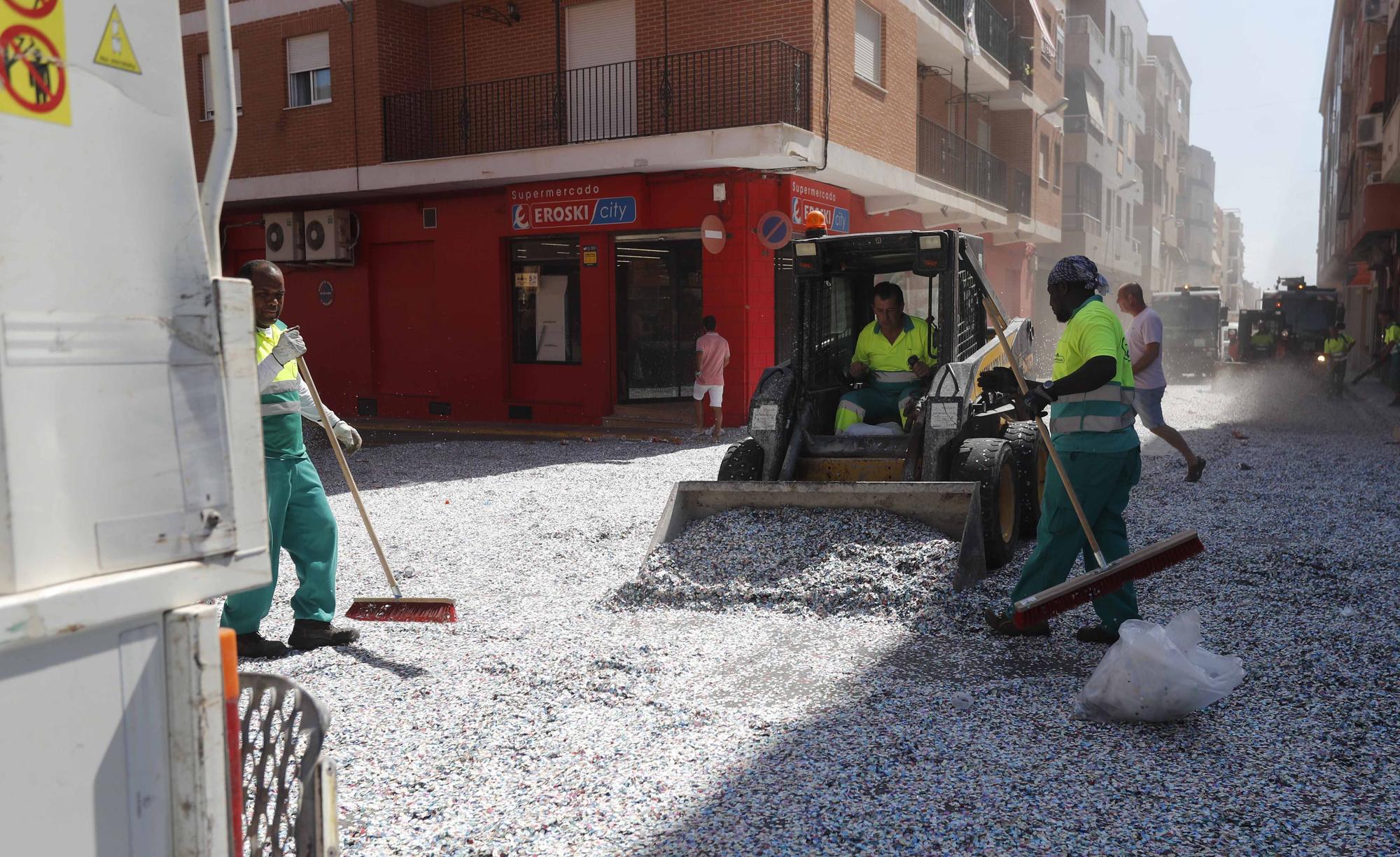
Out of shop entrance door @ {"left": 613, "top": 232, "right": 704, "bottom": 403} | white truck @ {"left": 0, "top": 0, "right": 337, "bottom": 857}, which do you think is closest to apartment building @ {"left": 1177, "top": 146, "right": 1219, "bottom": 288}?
shop entrance door @ {"left": 613, "top": 232, "right": 704, "bottom": 403}

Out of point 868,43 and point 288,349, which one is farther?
point 868,43

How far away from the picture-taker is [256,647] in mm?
5020

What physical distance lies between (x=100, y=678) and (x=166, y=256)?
679 mm

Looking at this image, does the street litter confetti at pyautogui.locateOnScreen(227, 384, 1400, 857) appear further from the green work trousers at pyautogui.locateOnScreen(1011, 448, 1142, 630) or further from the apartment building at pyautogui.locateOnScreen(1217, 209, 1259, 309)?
the apartment building at pyautogui.locateOnScreen(1217, 209, 1259, 309)

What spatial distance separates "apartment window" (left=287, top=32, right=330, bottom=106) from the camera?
18.8 metres

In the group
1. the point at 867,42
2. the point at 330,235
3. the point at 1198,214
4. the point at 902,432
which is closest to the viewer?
the point at 902,432

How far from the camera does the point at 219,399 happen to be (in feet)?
6.15

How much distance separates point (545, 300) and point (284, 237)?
5.26 m

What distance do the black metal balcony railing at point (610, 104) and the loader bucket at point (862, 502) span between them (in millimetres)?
9268

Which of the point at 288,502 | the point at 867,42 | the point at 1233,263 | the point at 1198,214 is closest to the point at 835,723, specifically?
the point at 288,502

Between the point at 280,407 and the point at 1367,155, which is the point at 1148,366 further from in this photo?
the point at 1367,155

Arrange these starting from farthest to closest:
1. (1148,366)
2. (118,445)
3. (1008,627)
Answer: (1148,366)
(1008,627)
(118,445)

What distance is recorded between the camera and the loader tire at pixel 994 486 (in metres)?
6.41

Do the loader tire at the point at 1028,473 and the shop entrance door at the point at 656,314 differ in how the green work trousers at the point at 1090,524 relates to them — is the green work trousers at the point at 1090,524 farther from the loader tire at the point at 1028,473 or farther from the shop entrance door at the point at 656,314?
the shop entrance door at the point at 656,314
